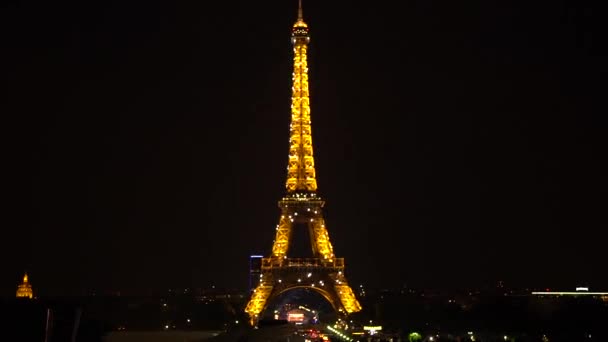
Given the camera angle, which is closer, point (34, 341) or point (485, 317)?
point (34, 341)

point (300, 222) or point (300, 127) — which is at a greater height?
point (300, 127)

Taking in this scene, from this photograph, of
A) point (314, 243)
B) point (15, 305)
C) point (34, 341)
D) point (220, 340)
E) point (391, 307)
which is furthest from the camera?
point (391, 307)

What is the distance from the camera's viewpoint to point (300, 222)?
9006cm

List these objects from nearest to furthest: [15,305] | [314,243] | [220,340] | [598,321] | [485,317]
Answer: [15,305]
[220,340]
[598,321]
[485,317]
[314,243]

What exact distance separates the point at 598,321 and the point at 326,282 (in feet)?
85.0

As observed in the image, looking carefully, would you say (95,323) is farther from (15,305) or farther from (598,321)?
(598,321)

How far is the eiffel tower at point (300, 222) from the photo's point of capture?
88562 mm

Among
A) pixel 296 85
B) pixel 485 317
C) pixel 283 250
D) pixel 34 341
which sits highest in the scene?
pixel 296 85

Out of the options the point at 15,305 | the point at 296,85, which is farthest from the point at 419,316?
the point at 15,305

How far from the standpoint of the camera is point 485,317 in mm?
85375

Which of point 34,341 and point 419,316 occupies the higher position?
point 419,316

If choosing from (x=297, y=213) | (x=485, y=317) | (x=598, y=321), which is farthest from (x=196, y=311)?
(x=598, y=321)

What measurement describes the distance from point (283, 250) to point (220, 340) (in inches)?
1374

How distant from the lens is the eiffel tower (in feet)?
291
